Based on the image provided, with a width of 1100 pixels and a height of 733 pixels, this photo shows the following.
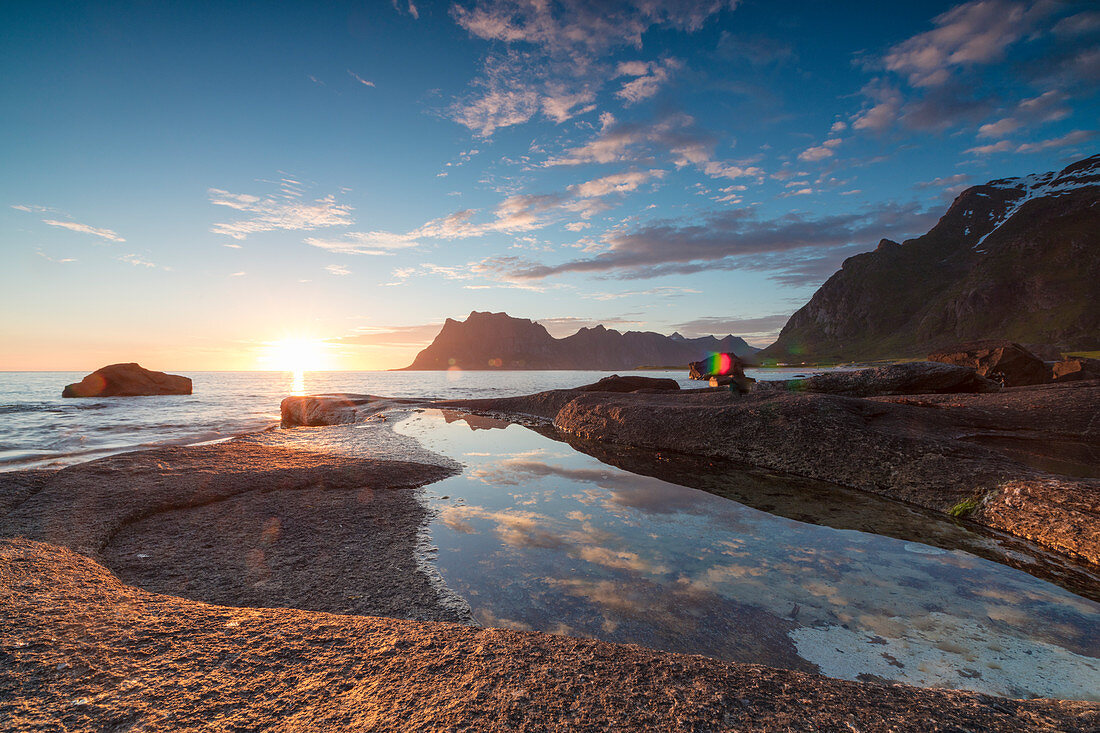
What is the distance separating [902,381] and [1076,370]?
53.4ft

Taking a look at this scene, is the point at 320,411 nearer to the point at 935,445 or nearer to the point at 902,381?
the point at 935,445

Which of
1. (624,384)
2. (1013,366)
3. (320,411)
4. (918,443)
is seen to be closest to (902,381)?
(918,443)

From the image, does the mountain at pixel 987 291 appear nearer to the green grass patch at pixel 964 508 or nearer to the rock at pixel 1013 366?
the rock at pixel 1013 366

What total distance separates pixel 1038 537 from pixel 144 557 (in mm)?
14477

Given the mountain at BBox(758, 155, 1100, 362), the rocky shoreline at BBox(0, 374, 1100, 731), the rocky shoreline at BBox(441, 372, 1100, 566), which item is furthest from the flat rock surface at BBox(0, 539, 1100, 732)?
the mountain at BBox(758, 155, 1100, 362)

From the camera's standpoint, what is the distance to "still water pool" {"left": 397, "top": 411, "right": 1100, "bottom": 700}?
4.10 metres

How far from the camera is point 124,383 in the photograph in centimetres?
5281

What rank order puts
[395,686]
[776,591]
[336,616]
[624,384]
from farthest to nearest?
1. [624,384]
2. [776,591]
3. [336,616]
4. [395,686]

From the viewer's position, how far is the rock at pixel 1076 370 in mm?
23861

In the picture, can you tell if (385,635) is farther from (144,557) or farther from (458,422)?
(458,422)

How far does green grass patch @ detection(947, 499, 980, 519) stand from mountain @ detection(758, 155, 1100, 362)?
15322 cm

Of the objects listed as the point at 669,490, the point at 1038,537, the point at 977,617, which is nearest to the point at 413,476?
the point at 669,490

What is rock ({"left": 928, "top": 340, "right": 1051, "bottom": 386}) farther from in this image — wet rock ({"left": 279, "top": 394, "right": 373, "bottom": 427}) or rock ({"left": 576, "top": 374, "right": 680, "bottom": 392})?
wet rock ({"left": 279, "top": 394, "right": 373, "bottom": 427})

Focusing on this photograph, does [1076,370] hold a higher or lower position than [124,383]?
lower
